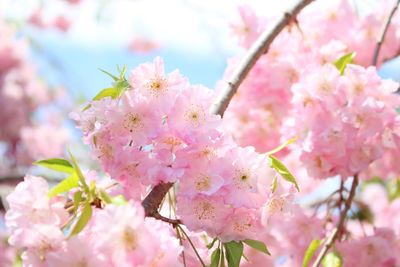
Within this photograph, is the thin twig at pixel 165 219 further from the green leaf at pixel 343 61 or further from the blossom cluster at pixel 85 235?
the green leaf at pixel 343 61

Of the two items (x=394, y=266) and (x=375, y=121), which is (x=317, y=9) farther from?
(x=394, y=266)

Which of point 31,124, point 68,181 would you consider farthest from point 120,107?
point 31,124

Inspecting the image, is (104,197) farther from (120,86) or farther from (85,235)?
(120,86)

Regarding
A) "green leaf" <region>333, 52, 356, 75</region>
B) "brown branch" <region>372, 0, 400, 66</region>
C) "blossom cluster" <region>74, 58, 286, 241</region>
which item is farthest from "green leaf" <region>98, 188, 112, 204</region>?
"brown branch" <region>372, 0, 400, 66</region>

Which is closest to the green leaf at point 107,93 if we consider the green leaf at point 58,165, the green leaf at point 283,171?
the green leaf at point 58,165

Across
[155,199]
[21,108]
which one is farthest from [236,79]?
[21,108]

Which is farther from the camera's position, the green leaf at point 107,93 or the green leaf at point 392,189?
the green leaf at point 392,189
